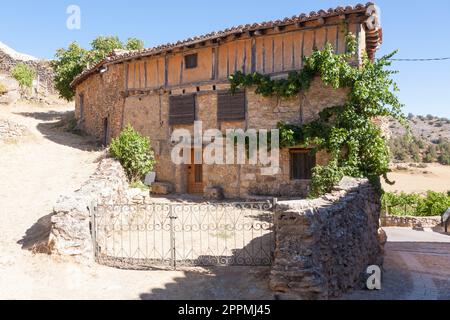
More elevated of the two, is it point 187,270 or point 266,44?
point 266,44

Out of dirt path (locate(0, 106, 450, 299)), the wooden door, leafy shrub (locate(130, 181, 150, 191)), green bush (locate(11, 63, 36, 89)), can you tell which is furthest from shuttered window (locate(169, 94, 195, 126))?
green bush (locate(11, 63, 36, 89))

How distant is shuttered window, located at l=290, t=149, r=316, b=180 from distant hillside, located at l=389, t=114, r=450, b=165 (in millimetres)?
28600

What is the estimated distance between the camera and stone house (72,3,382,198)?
12742 mm

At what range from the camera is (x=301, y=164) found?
1343 cm

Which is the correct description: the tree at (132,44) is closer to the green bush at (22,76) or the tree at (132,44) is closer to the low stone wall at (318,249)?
the green bush at (22,76)

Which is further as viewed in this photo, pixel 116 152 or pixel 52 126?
pixel 52 126

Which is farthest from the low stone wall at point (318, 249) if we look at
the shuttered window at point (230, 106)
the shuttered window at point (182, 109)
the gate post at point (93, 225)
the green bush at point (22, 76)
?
the green bush at point (22, 76)

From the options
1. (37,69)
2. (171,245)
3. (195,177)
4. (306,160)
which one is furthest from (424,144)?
(171,245)

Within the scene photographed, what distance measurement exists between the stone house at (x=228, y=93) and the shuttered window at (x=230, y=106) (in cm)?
4

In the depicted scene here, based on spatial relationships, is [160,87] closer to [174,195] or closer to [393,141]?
[174,195]

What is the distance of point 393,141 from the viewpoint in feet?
Answer: 160
